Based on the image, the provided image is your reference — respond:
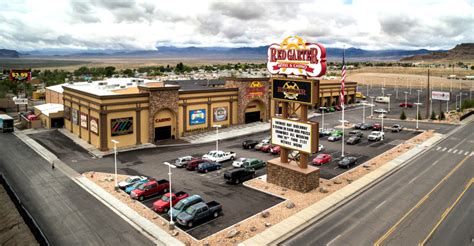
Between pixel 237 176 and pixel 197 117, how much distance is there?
3200cm

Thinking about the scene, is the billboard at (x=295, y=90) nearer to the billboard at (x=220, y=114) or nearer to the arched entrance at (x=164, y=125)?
the arched entrance at (x=164, y=125)

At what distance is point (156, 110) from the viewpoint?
66.9 metres

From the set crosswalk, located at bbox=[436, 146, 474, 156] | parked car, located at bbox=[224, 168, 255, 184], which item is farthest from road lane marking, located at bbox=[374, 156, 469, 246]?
parked car, located at bbox=[224, 168, 255, 184]

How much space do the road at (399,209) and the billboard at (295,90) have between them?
1232 centimetres

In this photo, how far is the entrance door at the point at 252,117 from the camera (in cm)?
8569

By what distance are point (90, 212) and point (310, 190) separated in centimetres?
2400

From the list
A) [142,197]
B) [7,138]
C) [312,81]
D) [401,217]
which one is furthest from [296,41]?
[7,138]

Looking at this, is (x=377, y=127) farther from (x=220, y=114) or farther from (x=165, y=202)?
(x=165, y=202)

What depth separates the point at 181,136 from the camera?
7275 cm

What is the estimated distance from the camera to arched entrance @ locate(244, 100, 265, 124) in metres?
85.3

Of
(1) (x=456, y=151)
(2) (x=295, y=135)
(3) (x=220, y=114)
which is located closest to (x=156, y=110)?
(3) (x=220, y=114)

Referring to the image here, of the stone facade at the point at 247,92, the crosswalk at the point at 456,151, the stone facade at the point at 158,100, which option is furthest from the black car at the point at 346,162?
the stone facade at the point at 247,92

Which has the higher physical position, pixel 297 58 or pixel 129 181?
pixel 297 58

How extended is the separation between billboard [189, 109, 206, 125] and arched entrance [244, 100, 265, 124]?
11967 millimetres
